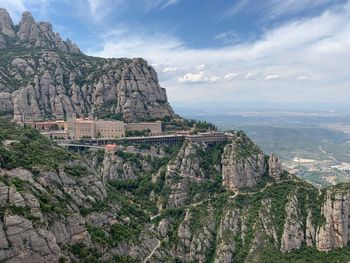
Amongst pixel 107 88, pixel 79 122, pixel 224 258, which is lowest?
pixel 224 258

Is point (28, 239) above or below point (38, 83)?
below

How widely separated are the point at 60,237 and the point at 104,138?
94.9m

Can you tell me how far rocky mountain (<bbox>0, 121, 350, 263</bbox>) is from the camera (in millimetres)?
63656

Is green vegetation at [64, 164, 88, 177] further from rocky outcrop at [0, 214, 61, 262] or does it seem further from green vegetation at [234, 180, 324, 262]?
green vegetation at [234, 180, 324, 262]

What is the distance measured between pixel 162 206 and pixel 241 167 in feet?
83.7

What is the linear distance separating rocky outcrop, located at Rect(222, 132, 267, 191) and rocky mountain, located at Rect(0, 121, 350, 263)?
1.05 ft

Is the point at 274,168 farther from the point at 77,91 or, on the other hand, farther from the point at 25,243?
the point at 25,243

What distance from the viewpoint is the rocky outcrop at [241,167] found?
13338cm

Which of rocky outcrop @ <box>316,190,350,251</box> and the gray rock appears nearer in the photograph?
rocky outcrop @ <box>316,190,350,251</box>

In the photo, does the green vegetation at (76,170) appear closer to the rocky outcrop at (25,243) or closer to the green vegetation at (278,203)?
the rocky outcrop at (25,243)

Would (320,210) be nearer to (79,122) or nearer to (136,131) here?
(136,131)

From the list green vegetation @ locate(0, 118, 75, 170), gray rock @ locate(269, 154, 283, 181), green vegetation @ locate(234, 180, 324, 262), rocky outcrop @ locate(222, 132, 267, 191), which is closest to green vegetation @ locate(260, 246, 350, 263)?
green vegetation @ locate(234, 180, 324, 262)

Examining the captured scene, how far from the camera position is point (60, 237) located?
211 ft

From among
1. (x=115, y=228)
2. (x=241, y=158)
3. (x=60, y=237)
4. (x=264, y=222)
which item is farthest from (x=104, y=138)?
(x=60, y=237)
